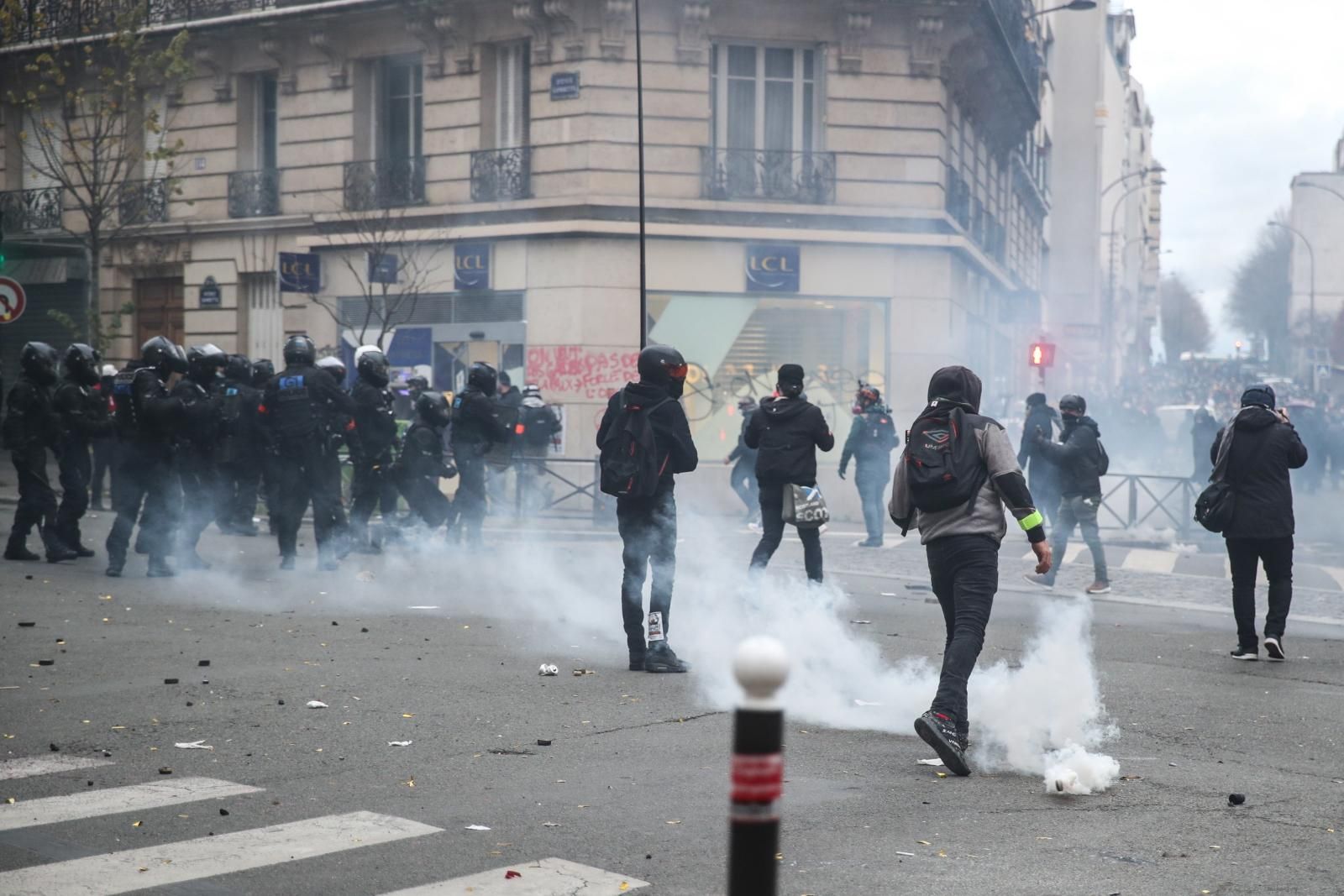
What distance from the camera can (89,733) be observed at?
6301mm

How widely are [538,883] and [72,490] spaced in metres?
9.74

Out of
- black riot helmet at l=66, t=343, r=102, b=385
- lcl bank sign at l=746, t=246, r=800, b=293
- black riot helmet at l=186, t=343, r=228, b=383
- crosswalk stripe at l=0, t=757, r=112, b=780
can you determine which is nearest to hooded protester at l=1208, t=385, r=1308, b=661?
crosswalk stripe at l=0, t=757, r=112, b=780

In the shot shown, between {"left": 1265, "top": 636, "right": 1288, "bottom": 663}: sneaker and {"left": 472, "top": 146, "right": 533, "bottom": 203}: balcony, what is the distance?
15327mm

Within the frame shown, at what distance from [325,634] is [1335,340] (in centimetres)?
7149

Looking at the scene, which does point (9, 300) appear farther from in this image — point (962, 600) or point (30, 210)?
point (962, 600)

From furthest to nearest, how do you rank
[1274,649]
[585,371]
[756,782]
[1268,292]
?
[1268,292] → [585,371] → [1274,649] → [756,782]

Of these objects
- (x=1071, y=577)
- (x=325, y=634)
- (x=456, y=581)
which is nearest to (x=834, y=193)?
(x=1071, y=577)

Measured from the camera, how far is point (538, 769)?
578 cm

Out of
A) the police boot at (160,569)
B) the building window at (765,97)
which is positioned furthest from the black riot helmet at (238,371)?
the building window at (765,97)

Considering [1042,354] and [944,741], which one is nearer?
[944,741]

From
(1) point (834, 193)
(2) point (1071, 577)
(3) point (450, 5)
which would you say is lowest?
(2) point (1071, 577)

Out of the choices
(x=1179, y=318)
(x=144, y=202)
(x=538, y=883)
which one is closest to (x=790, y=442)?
(x=538, y=883)

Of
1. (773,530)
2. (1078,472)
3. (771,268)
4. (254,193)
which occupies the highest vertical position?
(254,193)

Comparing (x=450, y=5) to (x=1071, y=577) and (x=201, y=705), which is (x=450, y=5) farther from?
(x=201, y=705)
